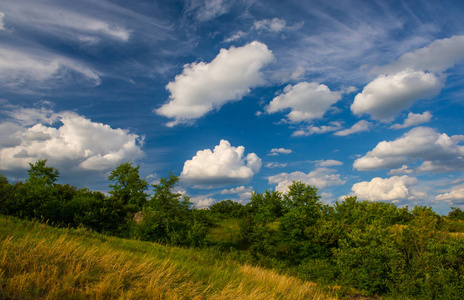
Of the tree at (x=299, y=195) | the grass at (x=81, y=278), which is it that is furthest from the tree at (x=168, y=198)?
the grass at (x=81, y=278)

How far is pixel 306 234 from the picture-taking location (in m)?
37.6

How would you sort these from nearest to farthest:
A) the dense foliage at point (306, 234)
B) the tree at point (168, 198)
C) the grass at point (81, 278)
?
the grass at point (81, 278) < the dense foliage at point (306, 234) < the tree at point (168, 198)

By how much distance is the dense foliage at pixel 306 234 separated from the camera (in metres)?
20.6

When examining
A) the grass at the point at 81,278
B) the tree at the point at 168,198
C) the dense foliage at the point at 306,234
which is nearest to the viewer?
the grass at the point at 81,278

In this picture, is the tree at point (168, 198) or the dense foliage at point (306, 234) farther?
the tree at point (168, 198)

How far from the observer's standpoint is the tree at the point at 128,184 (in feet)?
191

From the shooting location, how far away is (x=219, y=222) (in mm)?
50625

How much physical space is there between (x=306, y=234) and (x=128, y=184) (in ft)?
143

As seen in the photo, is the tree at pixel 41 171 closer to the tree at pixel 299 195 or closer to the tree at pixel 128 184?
the tree at pixel 128 184

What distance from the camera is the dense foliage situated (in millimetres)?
20641

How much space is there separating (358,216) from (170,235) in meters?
36.7

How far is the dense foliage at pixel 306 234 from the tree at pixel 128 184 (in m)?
0.25

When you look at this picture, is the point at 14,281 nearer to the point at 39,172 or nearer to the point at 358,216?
the point at 358,216

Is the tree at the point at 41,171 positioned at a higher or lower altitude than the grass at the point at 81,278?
higher
